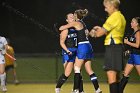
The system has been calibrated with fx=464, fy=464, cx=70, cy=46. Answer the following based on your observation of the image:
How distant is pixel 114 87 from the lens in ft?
26.0

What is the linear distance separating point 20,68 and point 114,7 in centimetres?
1173

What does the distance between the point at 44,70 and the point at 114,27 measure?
1073 cm

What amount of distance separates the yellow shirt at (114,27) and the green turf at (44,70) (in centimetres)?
715

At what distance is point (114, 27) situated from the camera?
7.87m

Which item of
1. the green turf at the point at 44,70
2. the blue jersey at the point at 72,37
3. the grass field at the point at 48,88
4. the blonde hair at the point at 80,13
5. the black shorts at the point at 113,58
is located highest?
the blonde hair at the point at 80,13

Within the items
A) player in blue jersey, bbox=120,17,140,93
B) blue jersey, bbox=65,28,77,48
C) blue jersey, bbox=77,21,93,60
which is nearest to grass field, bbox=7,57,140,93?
player in blue jersey, bbox=120,17,140,93

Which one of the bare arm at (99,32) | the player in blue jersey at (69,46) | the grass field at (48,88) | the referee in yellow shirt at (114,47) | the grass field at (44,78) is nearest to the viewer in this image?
the bare arm at (99,32)

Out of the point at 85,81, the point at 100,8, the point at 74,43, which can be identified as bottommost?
the point at 85,81

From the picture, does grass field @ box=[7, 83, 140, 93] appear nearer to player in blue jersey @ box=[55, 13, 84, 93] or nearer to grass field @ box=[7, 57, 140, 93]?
grass field @ box=[7, 57, 140, 93]

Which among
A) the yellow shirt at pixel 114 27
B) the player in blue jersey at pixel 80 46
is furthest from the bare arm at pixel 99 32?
the player in blue jersey at pixel 80 46

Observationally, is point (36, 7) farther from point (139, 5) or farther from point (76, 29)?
point (76, 29)

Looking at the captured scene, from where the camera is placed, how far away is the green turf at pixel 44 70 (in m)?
15.5

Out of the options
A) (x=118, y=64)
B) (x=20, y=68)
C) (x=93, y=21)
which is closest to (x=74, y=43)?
(x=118, y=64)

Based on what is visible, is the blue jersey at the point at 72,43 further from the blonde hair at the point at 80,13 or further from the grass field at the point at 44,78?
the grass field at the point at 44,78
